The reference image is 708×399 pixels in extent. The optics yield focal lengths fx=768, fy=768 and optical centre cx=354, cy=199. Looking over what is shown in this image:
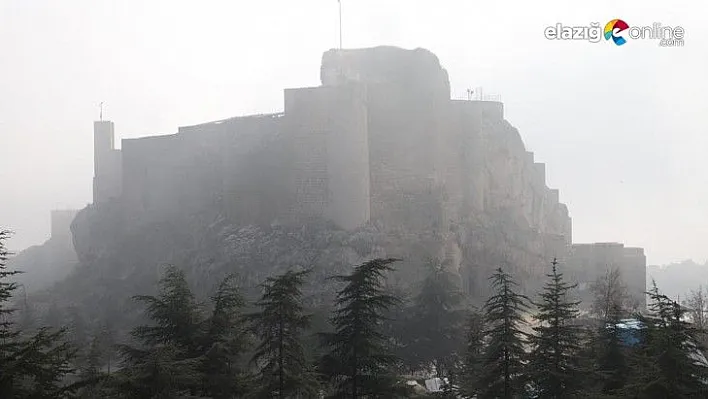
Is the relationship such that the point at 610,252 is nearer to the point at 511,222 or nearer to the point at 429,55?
the point at 511,222

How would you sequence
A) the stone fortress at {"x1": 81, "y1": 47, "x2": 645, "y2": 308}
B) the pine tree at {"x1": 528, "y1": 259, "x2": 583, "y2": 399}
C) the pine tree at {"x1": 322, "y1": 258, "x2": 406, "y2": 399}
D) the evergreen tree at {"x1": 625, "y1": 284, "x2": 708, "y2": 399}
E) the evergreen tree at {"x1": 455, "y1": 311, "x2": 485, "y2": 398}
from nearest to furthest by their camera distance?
the evergreen tree at {"x1": 625, "y1": 284, "x2": 708, "y2": 399}, the pine tree at {"x1": 322, "y1": 258, "x2": 406, "y2": 399}, the pine tree at {"x1": 528, "y1": 259, "x2": 583, "y2": 399}, the evergreen tree at {"x1": 455, "y1": 311, "x2": 485, "y2": 398}, the stone fortress at {"x1": 81, "y1": 47, "x2": 645, "y2": 308}

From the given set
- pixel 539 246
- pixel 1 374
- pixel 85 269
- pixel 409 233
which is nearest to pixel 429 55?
pixel 409 233

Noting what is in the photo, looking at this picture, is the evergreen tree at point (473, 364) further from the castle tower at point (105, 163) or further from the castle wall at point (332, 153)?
the castle tower at point (105, 163)

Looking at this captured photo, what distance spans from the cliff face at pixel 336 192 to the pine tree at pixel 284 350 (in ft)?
65.0

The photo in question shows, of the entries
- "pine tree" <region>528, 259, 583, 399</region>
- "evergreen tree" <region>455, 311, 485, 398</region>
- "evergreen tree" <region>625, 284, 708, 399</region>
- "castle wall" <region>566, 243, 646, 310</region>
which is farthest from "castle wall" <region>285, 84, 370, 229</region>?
"evergreen tree" <region>625, 284, 708, 399</region>

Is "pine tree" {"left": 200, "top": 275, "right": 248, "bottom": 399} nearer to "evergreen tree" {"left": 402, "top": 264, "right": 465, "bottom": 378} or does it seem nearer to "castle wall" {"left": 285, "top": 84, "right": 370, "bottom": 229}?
"evergreen tree" {"left": 402, "top": 264, "right": 465, "bottom": 378}

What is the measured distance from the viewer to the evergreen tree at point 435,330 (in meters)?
25.3

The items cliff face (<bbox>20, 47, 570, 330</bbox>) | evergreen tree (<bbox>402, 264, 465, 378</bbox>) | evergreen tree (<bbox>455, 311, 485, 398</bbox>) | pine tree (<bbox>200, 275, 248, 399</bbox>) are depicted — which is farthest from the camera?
cliff face (<bbox>20, 47, 570, 330</bbox>)

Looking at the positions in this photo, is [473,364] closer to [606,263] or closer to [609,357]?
[609,357]

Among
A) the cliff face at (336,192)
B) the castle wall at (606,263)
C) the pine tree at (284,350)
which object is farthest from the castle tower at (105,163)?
the pine tree at (284,350)

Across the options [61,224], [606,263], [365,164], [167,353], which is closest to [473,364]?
[167,353]

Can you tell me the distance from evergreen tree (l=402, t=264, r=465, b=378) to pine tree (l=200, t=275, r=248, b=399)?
9.85m

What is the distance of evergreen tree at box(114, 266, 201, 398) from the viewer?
11.9m

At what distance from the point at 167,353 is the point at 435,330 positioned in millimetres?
15021
